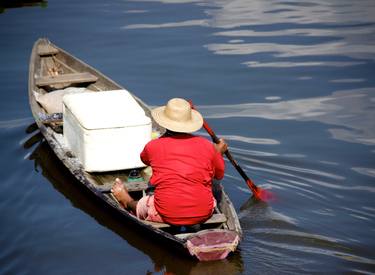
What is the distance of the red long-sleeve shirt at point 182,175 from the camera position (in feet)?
23.2

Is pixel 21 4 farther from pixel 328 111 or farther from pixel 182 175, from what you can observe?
pixel 182 175

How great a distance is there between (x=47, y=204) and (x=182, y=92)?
4.90m

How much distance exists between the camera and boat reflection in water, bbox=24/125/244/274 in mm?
7207

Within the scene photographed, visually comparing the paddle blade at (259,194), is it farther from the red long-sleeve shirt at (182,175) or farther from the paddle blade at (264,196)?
the red long-sleeve shirt at (182,175)

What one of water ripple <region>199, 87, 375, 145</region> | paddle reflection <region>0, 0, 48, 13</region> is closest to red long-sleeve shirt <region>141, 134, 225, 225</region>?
water ripple <region>199, 87, 375, 145</region>

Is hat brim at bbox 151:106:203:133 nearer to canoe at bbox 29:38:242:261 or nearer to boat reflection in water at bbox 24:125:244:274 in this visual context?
canoe at bbox 29:38:242:261

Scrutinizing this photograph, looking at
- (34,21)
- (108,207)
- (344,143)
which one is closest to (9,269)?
(108,207)

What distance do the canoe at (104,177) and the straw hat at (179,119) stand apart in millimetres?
1136

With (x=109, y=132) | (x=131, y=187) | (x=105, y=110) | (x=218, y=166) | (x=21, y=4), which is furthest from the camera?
(x=21, y=4)

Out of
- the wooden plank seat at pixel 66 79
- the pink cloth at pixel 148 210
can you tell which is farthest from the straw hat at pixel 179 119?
the wooden plank seat at pixel 66 79

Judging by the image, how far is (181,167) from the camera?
7066mm

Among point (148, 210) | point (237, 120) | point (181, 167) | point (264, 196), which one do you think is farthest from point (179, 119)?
point (237, 120)

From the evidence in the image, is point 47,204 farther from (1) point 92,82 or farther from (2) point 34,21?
(2) point 34,21

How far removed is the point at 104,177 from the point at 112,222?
29.4 inches
